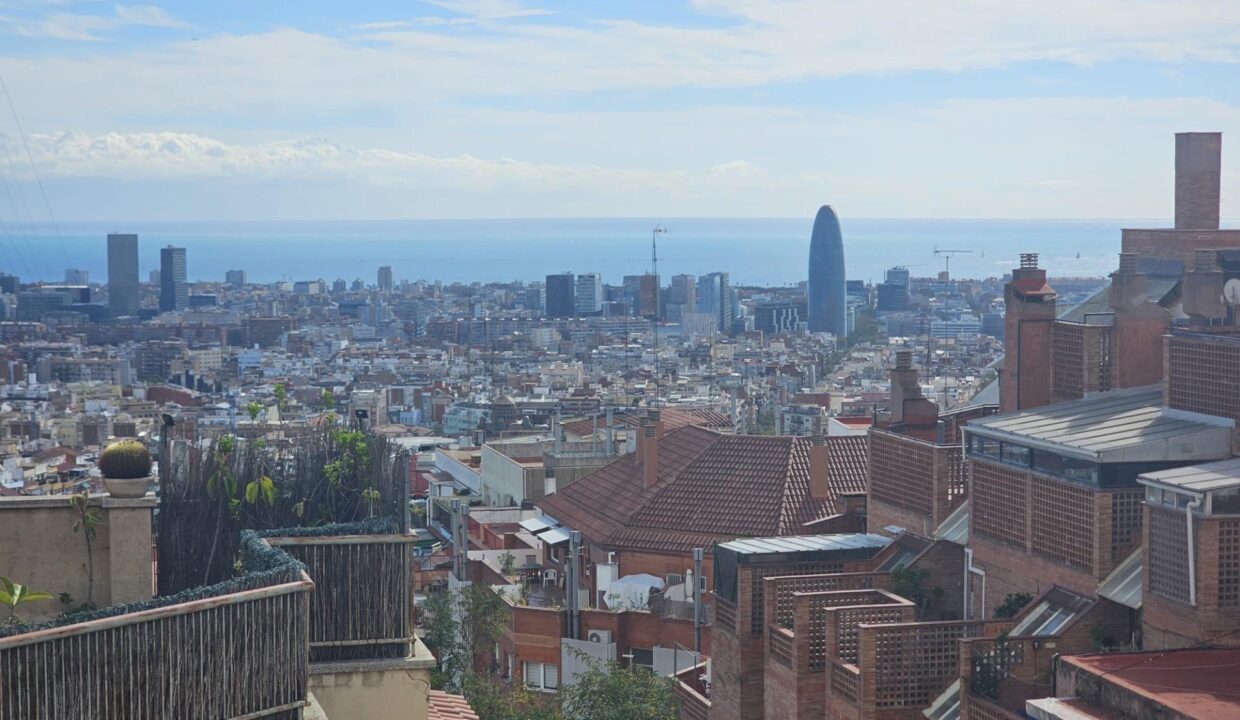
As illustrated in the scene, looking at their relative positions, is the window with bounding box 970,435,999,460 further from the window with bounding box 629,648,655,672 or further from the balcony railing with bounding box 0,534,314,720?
the window with bounding box 629,648,655,672

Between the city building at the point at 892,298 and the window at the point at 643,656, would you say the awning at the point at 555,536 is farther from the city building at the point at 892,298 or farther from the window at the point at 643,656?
the city building at the point at 892,298

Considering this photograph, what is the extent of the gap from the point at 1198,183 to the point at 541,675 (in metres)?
11.4

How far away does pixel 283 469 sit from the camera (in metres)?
13.4

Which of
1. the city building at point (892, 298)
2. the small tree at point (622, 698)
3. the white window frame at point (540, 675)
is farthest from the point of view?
the city building at point (892, 298)

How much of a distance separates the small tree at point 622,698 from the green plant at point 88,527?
9.72 meters

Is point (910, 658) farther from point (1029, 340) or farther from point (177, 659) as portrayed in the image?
point (177, 659)

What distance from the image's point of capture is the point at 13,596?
9523 mm

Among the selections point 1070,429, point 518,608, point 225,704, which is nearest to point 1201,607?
point 1070,429

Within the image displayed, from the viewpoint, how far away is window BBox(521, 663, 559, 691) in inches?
1007

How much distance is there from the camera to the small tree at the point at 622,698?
20.2 meters

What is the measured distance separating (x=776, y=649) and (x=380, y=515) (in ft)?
13.8

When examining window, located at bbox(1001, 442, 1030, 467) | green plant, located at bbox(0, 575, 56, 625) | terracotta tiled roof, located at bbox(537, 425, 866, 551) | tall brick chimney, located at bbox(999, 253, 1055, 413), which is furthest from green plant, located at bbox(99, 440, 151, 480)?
terracotta tiled roof, located at bbox(537, 425, 866, 551)

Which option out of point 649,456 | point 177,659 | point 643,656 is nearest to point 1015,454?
point 177,659

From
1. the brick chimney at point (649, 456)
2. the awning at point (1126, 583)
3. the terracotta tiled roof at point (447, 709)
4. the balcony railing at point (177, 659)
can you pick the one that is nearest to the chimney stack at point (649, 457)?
the brick chimney at point (649, 456)
